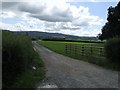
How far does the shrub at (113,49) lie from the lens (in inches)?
774

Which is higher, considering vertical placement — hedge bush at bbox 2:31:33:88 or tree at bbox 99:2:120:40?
tree at bbox 99:2:120:40

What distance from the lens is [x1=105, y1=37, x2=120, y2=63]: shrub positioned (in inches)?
774

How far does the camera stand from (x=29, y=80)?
13.4 m

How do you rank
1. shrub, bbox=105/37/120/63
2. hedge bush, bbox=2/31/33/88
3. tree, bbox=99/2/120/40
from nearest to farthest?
1. hedge bush, bbox=2/31/33/88
2. shrub, bbox=105/37/120/63
3. tree, bbox=99/2/120/40

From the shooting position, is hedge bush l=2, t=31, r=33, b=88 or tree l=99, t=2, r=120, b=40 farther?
tree l=99, t=2, r=120, b=40

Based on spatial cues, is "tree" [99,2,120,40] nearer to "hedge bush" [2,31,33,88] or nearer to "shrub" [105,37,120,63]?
"shrub" [105,37,120,63]

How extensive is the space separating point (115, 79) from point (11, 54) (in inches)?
218

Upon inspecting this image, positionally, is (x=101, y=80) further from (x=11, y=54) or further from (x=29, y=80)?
(x=11, y=54)

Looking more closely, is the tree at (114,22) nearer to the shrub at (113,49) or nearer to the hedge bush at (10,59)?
the shrub at (113,49)

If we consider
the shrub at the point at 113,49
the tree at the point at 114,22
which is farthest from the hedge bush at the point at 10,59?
the tree at the point at 114,22

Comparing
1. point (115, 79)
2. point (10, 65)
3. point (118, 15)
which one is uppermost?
point (118, 15)

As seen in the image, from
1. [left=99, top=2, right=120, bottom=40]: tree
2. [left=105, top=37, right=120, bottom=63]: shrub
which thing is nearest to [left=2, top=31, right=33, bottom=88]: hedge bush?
[left=105, top=37, right=120, bottom=63]: shrub

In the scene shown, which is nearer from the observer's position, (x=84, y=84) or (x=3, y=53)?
(x=3, y=53)

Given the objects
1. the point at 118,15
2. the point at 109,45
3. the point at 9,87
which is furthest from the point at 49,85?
the point at 118,15
